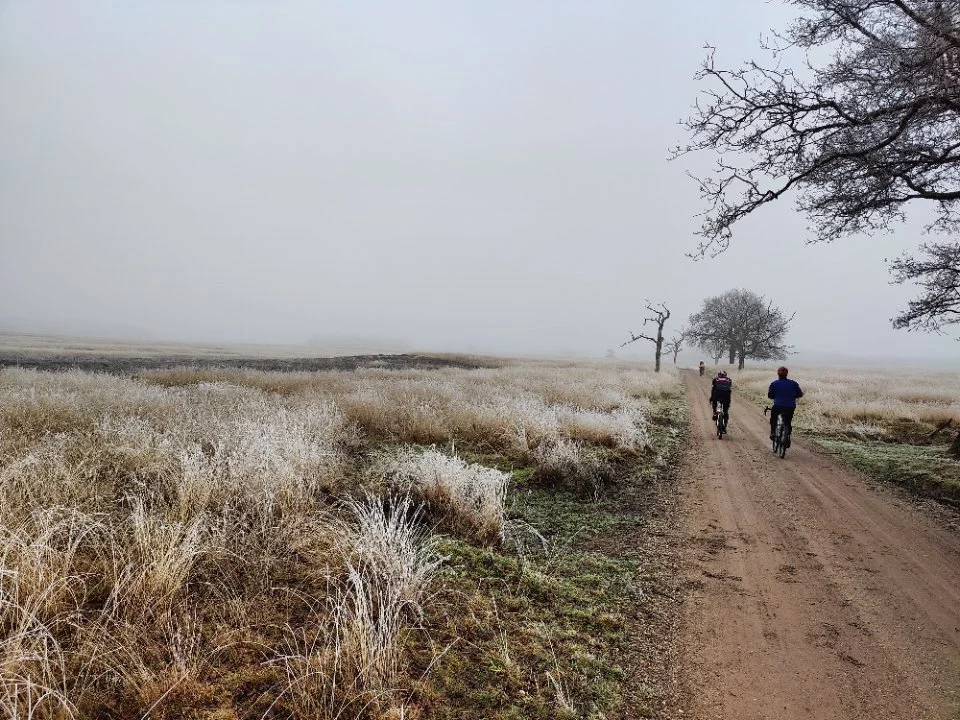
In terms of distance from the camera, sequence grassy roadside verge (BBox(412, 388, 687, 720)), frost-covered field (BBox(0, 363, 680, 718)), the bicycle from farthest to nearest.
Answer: the bicycle
grassy roadside verge (BBox(412, 388, 687, 720))
frost-covered field (BBox(0, 363, 680, 718))

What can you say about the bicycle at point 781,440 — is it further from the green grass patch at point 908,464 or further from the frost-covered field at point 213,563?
the frost-covered field at point 213,563

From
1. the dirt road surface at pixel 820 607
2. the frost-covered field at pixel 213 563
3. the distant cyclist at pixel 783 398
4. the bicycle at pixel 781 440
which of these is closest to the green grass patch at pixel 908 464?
the dirt road surface at pixel 820 607

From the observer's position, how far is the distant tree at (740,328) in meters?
54.3

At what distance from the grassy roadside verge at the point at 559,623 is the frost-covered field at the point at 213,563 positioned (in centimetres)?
22

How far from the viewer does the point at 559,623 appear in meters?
3.74

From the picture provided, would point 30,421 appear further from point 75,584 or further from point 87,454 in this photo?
point 75,584

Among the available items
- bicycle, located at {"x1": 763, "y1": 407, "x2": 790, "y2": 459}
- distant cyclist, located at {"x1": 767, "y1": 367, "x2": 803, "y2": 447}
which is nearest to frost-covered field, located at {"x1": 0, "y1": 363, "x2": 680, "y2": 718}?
bicycle, located at {"x1": 763, "y1": 407, "x2": 790, "y2": 459}

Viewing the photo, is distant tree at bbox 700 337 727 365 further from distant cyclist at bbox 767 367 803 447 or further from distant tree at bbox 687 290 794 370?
distant cyclist at bbox 767 367 803 447

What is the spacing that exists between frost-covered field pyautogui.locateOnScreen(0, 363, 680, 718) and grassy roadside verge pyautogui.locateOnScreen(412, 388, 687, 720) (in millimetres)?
219

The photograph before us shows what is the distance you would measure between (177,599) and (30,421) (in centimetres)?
592

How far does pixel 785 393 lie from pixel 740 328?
2016 inches

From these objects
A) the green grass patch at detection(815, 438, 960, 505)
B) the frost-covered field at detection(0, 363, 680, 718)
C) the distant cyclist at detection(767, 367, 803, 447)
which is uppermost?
the distant cyclist at detection(767, 367, 803, 447)

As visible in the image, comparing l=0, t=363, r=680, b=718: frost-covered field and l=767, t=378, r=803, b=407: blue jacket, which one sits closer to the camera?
l=0, t=363, r=680, b=718: frost-covered field

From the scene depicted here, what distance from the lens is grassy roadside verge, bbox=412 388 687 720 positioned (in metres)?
2.92
